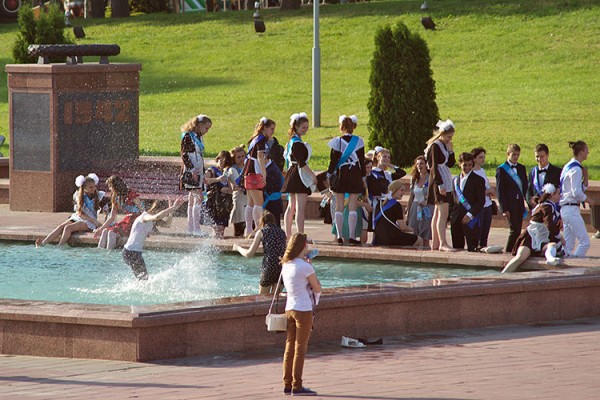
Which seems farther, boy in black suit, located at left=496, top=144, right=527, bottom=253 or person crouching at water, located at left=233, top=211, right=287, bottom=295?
boy in black suit, located at left=496, top=144, right=527, bottom=253

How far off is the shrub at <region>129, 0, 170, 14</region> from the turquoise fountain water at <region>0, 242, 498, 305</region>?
44388 mm

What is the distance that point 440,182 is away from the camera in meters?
17.0

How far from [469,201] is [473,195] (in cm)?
9

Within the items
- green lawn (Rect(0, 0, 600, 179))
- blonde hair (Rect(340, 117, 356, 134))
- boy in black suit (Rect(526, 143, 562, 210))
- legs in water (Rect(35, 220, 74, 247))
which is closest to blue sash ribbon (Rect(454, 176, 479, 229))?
boy in black suit (Rect(526, 143, 562, 210))

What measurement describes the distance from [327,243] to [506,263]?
9.09 feet

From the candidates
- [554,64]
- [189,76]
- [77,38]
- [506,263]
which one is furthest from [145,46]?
[506,263]

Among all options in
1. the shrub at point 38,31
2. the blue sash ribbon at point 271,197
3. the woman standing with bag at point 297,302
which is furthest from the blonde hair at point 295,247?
the shrub at point 38,31

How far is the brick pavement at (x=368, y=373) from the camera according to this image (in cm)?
1062

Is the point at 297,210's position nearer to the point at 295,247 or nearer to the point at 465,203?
the point at 465,203

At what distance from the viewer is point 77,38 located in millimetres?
49062

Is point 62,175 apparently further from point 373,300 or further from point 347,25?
point 347,25

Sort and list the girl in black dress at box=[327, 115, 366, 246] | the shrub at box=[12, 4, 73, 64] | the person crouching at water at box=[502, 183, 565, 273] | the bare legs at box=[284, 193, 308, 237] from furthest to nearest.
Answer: the shrub at box=[12, 4, 73, 64] → the bare legs at box=[284, 193, 308, 237] → the girl in black dress at box=[327, 115, 366, 246] → the person crouching at water at box=[502, 183, 565, 273]

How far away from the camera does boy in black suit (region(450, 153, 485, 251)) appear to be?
17125 millimetres

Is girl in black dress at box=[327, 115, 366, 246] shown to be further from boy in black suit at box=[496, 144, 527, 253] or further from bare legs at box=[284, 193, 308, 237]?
boy in black suit at box=[496, 144, 527, 253]
